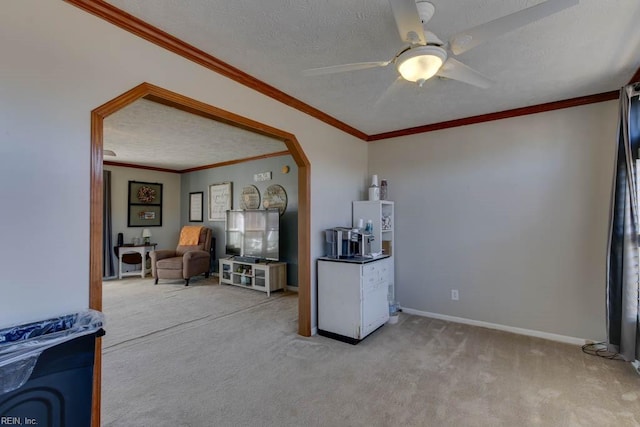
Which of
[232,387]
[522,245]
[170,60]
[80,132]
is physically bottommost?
[232,387]

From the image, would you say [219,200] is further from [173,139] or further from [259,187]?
[173,139]

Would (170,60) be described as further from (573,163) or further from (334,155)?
(573,163)

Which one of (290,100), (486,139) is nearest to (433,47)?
(290,100)

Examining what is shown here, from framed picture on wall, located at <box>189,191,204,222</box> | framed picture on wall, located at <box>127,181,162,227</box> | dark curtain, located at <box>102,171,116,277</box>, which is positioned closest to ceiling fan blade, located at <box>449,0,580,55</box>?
framed picture on wall, located at <box>189,191,204,222</box>

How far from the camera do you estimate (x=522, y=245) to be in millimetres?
3125

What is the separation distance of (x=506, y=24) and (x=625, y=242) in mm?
2339

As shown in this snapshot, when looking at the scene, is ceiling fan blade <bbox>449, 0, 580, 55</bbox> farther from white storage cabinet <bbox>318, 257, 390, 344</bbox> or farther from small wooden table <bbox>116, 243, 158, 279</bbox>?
small wooden table <bbox>116, 243, 158, 279</bbox>

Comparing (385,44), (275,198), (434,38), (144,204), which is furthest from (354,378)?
(144,204)

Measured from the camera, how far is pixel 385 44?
1.97m

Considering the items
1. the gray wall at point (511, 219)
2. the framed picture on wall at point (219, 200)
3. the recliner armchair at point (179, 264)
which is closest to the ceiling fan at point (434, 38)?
the gray wall at point (511, 219)

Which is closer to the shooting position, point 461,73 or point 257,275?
point 461,73

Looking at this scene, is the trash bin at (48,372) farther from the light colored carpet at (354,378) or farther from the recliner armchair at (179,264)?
the recliner armchair at (179,264)

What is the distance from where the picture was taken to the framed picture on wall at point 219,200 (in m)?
6.21

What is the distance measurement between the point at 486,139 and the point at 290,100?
2.27m
